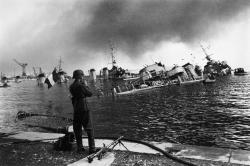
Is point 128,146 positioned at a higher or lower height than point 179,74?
lower

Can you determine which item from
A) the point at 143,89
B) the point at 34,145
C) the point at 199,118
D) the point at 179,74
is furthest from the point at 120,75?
the point at 34,145

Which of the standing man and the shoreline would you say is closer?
the shoreline

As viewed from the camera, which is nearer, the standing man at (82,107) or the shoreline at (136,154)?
the shoreline at (136,154)

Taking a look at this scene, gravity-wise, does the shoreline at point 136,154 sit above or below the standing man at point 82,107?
below

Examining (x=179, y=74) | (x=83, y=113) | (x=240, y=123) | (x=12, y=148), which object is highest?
(x=179, y=74)

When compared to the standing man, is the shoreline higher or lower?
lower

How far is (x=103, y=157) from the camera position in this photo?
733 centimetres

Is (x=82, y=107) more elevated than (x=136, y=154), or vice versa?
(x=82, y=107)

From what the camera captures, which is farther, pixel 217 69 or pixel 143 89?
pixel 217 69

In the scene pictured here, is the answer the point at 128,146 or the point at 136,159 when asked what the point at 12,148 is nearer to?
the point at 128,146

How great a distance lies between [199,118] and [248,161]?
1998 centimetres

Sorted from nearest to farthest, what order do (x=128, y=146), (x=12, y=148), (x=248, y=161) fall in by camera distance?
(x=248, y=161)
(x=128, y=146)
(x=12, y=148)

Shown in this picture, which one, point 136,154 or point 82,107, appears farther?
point 82,107

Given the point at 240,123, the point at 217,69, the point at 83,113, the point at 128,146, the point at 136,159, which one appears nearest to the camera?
the point at 136,159
